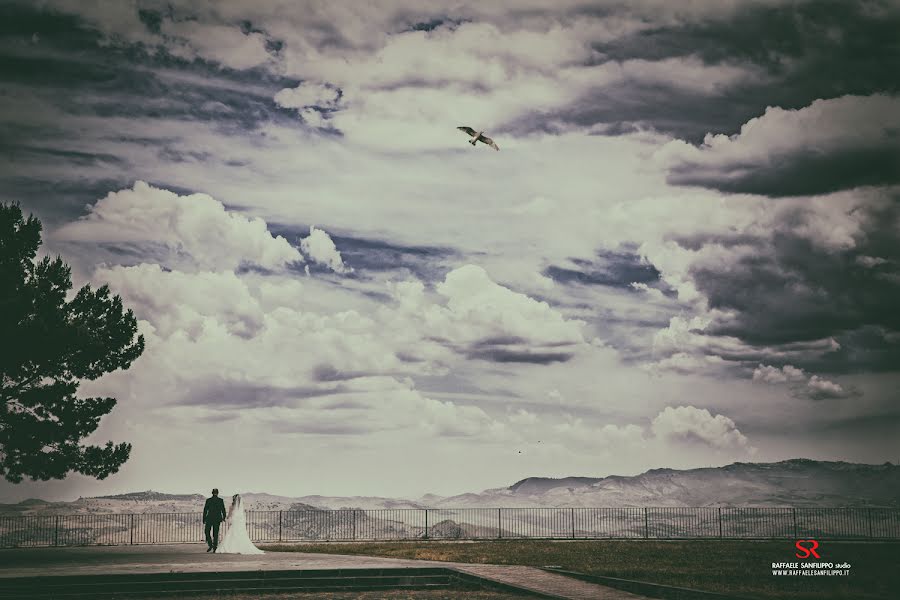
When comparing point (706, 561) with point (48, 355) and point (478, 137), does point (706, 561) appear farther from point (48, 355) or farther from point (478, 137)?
point (48, 355)

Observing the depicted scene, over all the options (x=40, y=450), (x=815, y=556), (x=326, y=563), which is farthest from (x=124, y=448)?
(x=815, y=556)

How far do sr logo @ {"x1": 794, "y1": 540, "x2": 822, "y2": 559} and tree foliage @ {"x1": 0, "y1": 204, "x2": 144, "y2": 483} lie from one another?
3027 cm

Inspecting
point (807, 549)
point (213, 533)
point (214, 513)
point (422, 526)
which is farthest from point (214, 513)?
point (422, 526)

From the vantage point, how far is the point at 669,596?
19.4 meters

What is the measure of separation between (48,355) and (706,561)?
2802 cm

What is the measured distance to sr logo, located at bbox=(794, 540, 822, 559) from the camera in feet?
115

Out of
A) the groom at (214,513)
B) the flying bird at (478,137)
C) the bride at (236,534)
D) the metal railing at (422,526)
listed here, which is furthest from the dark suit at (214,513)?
the flying bird at (478,137)

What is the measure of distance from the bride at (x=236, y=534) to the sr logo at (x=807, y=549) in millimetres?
22590

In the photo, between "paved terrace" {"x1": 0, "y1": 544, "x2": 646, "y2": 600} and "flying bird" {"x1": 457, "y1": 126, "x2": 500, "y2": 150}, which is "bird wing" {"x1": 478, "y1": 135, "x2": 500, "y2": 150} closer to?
"flying bird" {"x1": 457, "y1": 126, "x2": 500, "y2": 150}

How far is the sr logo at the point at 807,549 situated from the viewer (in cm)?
3503

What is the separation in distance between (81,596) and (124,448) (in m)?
16.5

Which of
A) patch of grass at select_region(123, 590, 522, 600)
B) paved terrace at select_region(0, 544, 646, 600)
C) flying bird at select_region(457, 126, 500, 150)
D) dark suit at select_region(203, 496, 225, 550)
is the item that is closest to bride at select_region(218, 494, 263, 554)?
dark suit at select_region(203, 496, 225, 550)

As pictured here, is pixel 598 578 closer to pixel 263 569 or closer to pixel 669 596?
pixel 669 596

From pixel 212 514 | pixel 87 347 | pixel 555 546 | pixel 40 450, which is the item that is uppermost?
pixel 87 347
